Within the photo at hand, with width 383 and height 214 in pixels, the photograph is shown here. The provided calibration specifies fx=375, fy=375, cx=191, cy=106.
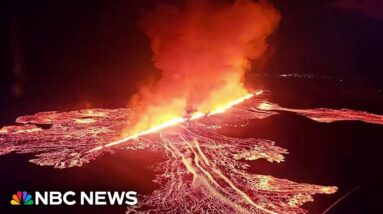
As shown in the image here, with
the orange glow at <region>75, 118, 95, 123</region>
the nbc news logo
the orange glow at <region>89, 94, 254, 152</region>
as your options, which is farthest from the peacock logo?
the orange glow at <region>75, 118, 95, 123</region>

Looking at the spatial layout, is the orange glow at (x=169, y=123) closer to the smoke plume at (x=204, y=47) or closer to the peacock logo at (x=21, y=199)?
the smoke plume at (x=204, y=47)

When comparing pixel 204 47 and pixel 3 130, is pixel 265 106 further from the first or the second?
pixel 3 130

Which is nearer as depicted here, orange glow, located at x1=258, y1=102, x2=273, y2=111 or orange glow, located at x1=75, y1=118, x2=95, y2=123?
orange glow, located at x1=75, y1=118, x2=95, y2=123

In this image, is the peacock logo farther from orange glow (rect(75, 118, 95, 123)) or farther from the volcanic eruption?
orange glow (rect(75, 118, 95, 123))

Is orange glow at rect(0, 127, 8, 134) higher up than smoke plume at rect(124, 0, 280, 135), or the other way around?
smoke plume at rect(124, 0, 280, 135)

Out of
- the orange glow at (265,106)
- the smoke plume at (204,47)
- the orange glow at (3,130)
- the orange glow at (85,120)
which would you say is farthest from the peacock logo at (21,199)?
the orange glow at (265,106)

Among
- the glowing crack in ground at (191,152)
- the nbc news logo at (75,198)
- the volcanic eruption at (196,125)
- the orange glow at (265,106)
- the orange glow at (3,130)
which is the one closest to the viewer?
the glowing crack in ground at (191,152)
